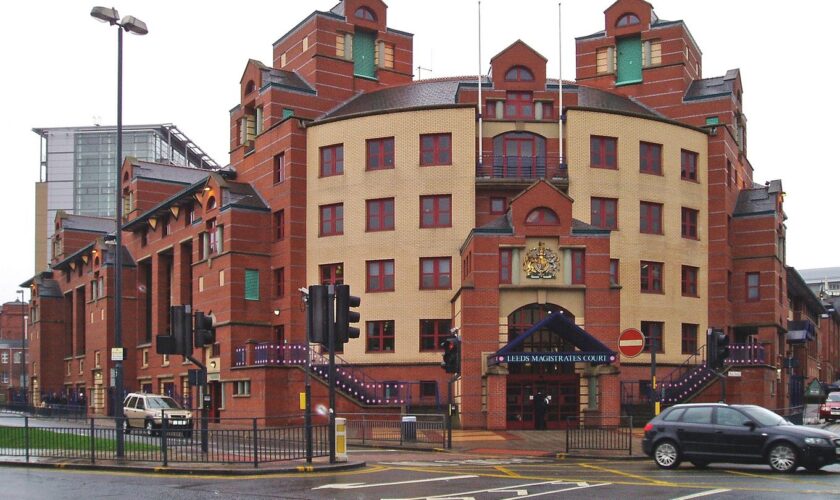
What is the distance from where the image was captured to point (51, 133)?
173 metres

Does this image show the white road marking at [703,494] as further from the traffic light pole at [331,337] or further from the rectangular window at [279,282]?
the rectangular window at [279,282]

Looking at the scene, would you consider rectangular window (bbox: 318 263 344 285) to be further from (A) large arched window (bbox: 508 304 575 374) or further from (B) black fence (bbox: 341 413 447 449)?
(B) black fence (bbox: 341 413 447 449)

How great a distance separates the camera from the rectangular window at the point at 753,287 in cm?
5759

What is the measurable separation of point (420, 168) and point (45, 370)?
50.4 meters

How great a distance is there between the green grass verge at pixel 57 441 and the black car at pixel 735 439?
12.6m

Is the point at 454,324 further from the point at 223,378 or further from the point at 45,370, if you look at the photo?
the point at 45,370

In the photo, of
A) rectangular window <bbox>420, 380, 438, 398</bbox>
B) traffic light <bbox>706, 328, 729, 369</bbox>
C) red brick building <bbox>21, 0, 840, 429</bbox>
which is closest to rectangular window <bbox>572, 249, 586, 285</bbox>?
red brick building <bbox>21, 0, 840, 429</bbox>

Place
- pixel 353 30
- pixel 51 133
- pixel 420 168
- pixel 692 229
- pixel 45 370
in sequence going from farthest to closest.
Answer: pixel 51 133 → pixel 45 370 → pixel 353 30 → pixel 692 229 → pixel 420 168

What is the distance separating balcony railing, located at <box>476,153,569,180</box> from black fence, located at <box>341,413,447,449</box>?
1927cm

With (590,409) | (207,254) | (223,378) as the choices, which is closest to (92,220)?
(207,254)

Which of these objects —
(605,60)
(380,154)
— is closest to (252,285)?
(380,154)

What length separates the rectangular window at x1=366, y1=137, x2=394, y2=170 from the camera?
5212 centimetres

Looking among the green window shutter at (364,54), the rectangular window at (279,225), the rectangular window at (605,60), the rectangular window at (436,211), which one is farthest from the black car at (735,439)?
the rectangular window at (605,60)

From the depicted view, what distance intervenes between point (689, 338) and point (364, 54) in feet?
80.0
